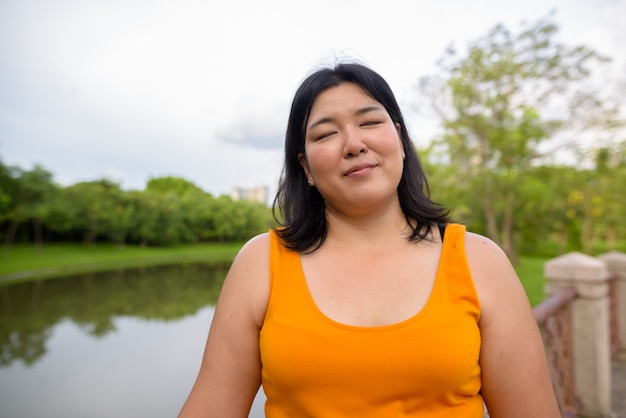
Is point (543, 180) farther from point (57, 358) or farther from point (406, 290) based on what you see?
point (406, 290)

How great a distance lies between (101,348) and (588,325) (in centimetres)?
864

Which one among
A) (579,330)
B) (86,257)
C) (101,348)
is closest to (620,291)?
(579,330)

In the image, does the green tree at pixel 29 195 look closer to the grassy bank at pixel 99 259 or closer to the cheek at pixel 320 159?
the grassy bank at pixel 99 259

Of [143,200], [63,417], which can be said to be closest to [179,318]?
[63,417]

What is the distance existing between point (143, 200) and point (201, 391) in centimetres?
3517

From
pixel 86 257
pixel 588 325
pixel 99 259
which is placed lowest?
pixel 99 259

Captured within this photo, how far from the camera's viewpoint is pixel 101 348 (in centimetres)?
873

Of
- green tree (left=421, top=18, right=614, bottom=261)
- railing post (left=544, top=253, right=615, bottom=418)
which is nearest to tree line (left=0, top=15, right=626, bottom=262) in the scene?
green tree (left=421, top=18, right=614, bottom=261)

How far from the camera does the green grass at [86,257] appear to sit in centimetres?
2109

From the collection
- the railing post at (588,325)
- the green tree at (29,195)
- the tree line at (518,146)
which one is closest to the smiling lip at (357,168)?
the railing post at (588,325)

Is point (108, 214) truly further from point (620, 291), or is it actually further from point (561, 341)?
point (561, 341)

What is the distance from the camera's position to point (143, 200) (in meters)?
33.8

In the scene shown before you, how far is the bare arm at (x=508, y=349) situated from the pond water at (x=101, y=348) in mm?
4533

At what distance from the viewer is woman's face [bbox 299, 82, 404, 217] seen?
44.2 inches
